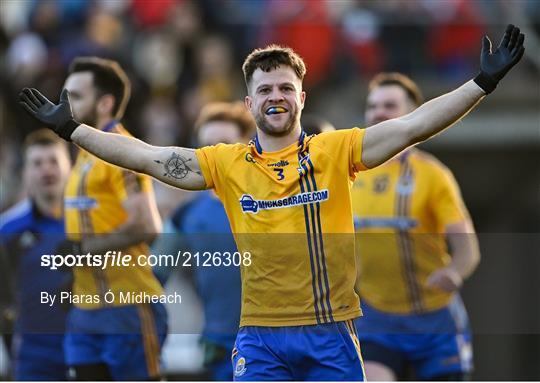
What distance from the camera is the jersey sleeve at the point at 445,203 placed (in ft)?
33.2

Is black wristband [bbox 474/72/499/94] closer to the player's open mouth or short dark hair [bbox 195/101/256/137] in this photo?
the player's open mouth

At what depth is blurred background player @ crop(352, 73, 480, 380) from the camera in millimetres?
10172

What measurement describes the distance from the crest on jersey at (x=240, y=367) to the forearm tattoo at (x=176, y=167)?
3.19 ft

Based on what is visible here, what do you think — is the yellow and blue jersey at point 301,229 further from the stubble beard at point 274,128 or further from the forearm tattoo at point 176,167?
the forearm tattoo at point 176,167

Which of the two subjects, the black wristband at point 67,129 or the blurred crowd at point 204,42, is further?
the blurred crowd at point 204,42

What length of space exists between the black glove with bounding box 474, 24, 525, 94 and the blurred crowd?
842cm

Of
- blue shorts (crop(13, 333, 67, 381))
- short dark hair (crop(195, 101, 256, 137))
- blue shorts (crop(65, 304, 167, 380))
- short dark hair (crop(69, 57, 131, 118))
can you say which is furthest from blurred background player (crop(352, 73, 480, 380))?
blue shorts (crop(13, 333, 67, 381))

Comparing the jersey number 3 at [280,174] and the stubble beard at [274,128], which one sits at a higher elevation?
the stubble beard at [274,128]

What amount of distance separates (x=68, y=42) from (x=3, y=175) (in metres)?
1.61

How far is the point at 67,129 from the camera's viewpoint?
764 cm

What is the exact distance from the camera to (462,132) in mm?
16516

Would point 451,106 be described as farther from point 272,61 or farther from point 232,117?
point 232,117

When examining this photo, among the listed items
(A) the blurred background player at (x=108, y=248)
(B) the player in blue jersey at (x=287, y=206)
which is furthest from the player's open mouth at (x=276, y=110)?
(A) the blurred background player at (x=108, y=248)

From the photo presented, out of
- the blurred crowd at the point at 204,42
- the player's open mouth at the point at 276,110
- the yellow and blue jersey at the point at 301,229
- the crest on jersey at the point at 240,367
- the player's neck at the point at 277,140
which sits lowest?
the crest on jersey at the point at 240,367
